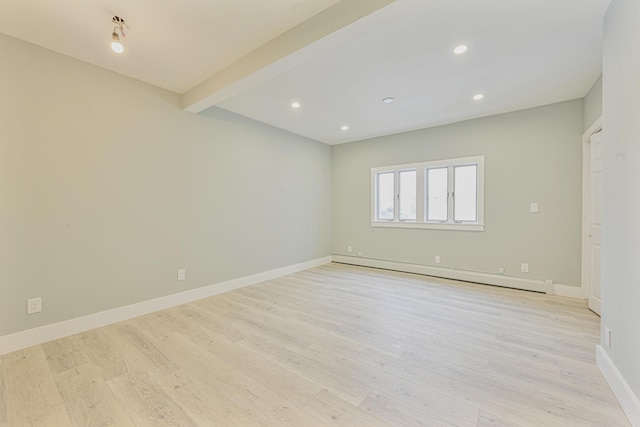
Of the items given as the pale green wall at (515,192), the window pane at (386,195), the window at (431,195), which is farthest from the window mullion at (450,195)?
the window pane at (386,195)

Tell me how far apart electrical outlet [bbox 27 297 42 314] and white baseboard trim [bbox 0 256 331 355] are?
16cm

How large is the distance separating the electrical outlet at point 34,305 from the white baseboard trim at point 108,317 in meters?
0.16

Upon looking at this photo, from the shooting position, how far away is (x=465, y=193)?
4445 millimetres

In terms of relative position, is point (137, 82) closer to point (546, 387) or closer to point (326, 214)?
point (326, 214)

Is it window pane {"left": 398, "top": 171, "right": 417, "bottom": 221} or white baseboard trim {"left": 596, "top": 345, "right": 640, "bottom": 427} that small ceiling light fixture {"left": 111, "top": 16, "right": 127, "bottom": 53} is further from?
window pane {"left": 398, "top": 171, "right": 417, "bottom": 221}

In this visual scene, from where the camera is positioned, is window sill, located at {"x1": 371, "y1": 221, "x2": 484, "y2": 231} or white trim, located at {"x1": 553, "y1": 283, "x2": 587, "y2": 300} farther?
window sill, located at {"x1": 371, "y1": 221, "x2": 484, "y2": 231}

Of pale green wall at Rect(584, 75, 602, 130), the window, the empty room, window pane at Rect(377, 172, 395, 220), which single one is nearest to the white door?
the empty room

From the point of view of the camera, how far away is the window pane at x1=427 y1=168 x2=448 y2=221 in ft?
15.2

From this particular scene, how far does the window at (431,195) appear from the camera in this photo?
4.35m

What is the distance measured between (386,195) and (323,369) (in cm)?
398

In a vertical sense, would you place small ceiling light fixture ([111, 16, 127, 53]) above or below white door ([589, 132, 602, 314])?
above

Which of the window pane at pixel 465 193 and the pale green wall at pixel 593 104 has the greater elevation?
the pale green wall at pixel 593 104

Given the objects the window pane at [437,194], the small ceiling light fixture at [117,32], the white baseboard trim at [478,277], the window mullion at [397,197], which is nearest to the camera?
the small ceiling light fixture at [117,32]

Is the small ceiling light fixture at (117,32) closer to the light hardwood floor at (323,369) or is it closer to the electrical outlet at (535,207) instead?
the light hardwood floor at (323,369)
